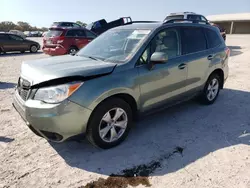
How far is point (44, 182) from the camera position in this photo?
2.66 meters

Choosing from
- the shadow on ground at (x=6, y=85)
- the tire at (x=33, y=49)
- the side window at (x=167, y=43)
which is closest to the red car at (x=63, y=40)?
the shadow on ground at (x=6, y=85)

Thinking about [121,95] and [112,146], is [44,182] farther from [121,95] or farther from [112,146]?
[121,95]

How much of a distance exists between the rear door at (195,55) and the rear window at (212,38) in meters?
0.17

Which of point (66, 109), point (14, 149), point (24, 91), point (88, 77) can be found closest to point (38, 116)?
point (66, 109)

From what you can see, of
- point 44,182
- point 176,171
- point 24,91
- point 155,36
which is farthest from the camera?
point 155,36

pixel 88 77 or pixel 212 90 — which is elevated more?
pixel 88 77

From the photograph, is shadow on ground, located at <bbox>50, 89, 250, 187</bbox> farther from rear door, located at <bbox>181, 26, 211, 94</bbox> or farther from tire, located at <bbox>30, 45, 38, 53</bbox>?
tire, located at <bbox>30, 45, 38, 53</bbox>

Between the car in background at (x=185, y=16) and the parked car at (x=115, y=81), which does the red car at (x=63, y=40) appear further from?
the parked car at (x=115, y=81)

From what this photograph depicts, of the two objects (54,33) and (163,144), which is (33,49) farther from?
(163,144)

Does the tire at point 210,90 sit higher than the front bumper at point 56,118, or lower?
lower

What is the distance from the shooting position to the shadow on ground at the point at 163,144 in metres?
2.90

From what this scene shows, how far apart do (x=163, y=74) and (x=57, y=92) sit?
1785mm

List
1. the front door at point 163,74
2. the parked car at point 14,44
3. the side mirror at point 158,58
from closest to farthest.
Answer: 1. the side mirror at point 158,58
2. the front door at point 163,74
3. the parked car at point 14,44

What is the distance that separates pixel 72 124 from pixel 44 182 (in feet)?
2.47
